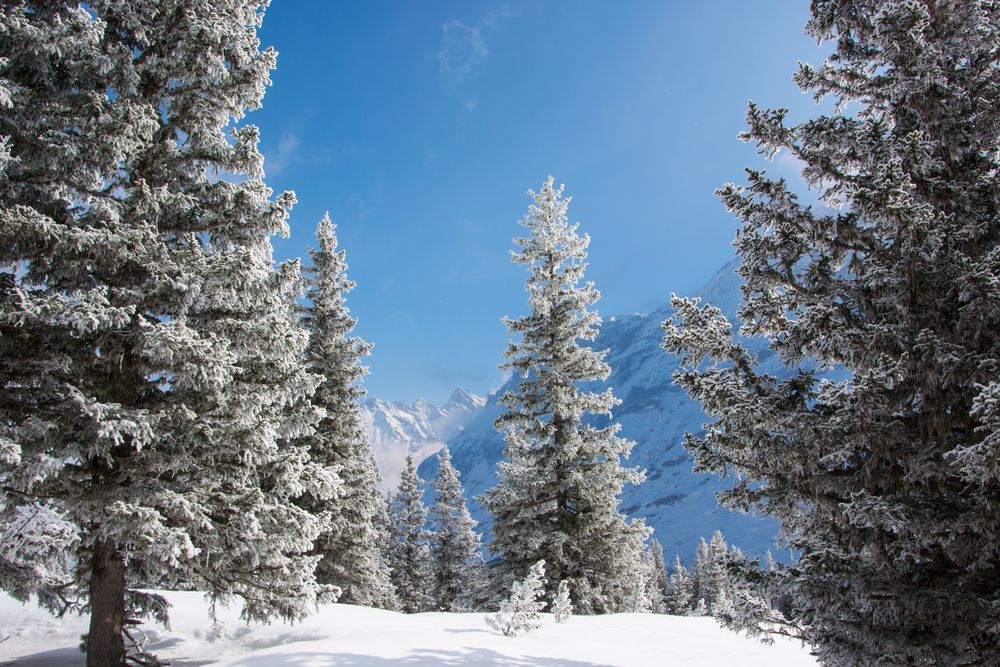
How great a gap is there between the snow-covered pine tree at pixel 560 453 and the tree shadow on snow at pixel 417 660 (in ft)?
33.7

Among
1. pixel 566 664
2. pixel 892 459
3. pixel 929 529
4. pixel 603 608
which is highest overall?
pixel 892 459

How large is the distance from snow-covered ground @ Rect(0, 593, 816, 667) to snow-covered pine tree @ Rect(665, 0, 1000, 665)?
3519 mm

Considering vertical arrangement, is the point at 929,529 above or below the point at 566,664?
above

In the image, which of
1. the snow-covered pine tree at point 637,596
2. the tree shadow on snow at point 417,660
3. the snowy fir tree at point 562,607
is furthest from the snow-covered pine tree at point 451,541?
the tree shadow on snow at point 417,660

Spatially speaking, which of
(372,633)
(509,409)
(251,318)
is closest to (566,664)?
(372,633)

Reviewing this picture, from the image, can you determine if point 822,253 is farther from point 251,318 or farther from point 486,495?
point 486,495

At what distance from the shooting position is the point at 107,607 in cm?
769

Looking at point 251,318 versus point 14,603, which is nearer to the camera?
point 251,318

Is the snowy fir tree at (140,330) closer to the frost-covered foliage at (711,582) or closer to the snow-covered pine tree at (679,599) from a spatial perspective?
the frost-covered foliage at (711,582)

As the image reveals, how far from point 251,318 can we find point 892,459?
8.30 metres

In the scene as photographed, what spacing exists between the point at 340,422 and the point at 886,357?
787 inches

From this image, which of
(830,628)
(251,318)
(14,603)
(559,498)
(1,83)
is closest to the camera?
(830,628)

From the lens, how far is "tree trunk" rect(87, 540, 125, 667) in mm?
7465

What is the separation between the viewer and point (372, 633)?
8.52 meters
